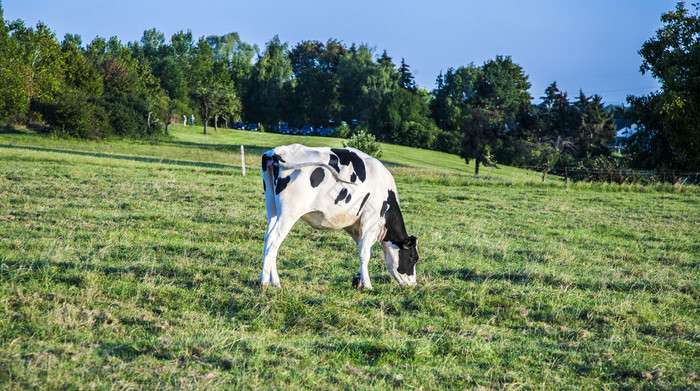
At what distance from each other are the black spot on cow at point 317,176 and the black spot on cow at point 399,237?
115cm

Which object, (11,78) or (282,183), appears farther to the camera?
(11,78)

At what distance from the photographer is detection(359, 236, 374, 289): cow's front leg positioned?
7602 mm

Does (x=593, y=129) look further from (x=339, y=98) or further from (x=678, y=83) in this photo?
(x=339, y=98)

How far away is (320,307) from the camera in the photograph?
652cm

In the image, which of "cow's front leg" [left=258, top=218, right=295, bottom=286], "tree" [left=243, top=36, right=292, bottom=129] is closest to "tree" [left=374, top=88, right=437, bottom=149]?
"tree" [left=243, top=36, right=292, bottom=129]

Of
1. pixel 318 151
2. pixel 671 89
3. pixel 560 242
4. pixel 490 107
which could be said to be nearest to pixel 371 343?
pixel 318 151

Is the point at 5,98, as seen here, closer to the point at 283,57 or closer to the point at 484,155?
the point at 484,155

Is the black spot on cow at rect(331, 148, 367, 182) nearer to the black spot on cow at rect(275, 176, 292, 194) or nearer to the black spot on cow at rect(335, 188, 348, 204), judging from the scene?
the black spot on cow at rect(335, 188, 348, 204)

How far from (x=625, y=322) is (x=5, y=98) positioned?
5782 cm

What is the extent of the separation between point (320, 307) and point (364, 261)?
139 cm

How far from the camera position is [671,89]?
32594 millimetres

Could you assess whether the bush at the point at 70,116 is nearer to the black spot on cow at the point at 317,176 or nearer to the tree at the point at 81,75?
the tree at the point at 81,75

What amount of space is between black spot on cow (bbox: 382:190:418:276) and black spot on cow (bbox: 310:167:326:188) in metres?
1.15

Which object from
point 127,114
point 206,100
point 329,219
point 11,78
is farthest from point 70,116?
point 329,219
